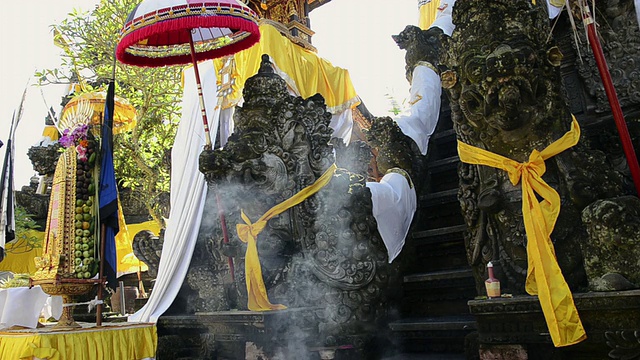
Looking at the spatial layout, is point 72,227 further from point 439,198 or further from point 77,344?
Answer: point 439,198

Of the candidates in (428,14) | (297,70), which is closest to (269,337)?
(297,70)

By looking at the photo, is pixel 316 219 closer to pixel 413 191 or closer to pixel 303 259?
pixel 303 259

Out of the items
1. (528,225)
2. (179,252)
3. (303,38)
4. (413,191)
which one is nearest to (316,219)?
(413,191)

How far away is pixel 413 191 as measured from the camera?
438 cm

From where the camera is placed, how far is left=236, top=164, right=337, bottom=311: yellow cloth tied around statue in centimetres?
368

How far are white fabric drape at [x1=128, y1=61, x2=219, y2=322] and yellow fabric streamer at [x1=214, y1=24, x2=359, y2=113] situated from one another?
0.56m

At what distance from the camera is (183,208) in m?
5.72

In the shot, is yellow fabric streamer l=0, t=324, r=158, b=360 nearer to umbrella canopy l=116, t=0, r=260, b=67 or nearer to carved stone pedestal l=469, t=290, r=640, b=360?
umbrella canopy l=116, t=0, r=260, b=67

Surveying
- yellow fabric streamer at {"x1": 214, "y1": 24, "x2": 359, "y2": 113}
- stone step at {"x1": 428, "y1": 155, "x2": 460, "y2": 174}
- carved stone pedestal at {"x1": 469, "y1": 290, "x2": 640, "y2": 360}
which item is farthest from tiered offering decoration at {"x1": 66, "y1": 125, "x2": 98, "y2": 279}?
stone step at {"x1": 428, "y1": 155, "x2": 460, "y2": 174}

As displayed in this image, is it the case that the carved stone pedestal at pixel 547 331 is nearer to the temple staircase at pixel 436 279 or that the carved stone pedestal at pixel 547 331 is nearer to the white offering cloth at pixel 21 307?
the temple staircase at pixel 436 279

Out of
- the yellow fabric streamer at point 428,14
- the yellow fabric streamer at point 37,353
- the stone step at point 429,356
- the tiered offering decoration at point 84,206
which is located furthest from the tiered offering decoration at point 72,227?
the yellow fabric streamer at point 428,14

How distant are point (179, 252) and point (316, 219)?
7.31 feet

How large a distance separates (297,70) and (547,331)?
20.2 feet

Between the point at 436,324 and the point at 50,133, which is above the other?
the point at 50,133
